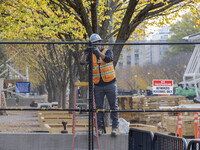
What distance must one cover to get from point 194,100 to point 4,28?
947 cm

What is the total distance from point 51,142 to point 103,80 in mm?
1792

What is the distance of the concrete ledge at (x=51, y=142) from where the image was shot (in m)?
8.25

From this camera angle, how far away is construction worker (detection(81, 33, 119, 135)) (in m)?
8.07

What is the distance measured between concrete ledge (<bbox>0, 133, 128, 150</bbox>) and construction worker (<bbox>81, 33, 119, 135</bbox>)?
0.75 feet

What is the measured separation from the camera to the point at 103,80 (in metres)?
8.20

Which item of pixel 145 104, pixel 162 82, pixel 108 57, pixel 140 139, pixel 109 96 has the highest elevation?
pixel 108 57

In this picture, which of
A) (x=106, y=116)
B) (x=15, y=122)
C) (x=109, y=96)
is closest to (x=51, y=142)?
(x=15, y=122)

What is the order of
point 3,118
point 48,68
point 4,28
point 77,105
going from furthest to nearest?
1. point 48,68
2. point 4,28
3. point 77,105
4. point 3,118

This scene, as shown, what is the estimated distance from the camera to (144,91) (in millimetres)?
8195

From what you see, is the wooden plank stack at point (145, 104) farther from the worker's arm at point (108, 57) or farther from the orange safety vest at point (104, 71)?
the worker's arm at point (108, 57)

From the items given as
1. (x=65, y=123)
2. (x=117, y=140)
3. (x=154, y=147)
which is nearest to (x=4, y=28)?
(x=65, y=123)

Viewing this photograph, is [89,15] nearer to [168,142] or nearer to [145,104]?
[145,104]

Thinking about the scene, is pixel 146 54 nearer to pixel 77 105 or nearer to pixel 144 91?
pixel 144 91

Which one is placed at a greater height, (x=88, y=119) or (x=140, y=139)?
(x=88, y=119)
